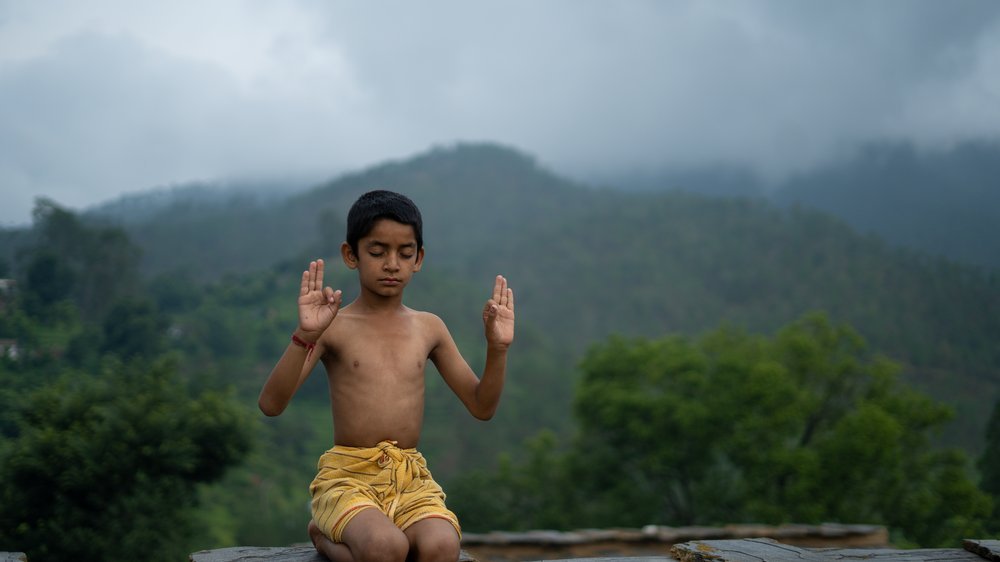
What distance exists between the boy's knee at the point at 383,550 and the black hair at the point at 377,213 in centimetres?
114

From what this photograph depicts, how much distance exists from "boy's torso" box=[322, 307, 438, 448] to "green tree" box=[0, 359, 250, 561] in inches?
317

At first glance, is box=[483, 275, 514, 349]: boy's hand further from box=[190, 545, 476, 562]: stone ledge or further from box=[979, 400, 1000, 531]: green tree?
box=[979, 400, 1000, 531]: green tree

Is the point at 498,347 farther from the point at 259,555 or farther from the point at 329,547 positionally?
the point at 259,555

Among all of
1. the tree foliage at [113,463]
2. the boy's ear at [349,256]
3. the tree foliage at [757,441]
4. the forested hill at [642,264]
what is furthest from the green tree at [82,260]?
the boy's ear at [349,256]

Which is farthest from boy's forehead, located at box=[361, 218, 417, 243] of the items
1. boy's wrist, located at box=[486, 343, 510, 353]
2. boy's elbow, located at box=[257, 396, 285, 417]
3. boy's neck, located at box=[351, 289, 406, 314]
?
boy's elbow, located at box=[257, 396, 285, 417]

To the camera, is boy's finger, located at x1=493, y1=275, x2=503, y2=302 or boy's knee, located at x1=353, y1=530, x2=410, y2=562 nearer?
boy's knee, located at x1=353, y1=530, x2=410, y2=562

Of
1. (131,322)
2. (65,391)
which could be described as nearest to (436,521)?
(65,391)

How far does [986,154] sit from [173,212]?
52.8 m

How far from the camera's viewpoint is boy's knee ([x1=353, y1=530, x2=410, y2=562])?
2.74 m

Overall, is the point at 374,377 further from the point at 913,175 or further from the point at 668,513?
the point at 913,175

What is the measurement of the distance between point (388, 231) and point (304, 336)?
20.5 inches

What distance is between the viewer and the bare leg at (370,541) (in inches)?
108

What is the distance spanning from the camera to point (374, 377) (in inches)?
126

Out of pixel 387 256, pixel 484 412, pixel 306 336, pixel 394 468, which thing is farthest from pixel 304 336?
pixel 484 412
